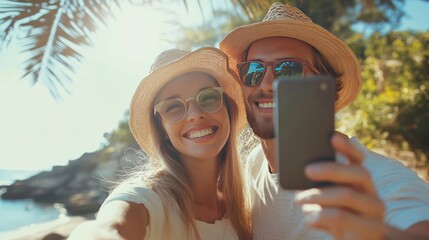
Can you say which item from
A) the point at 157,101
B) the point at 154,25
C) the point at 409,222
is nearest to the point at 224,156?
the point at 157,101

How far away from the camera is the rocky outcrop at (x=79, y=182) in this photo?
9852 millimetres

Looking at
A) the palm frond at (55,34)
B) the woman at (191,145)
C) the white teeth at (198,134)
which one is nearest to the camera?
the woman at (191,145)

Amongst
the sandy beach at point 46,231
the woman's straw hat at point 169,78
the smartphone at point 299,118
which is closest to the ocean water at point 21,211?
the sandy beach at point 46,231

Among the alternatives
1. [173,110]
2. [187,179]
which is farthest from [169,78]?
[187,179]

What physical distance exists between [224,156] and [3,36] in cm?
213

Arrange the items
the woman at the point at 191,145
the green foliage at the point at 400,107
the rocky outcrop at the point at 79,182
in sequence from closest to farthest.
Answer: the woman at the point at 191,145, the green foliage at the point at 400,107, the rocky outcrop at the point at 79,182

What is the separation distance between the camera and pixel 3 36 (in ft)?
11.6

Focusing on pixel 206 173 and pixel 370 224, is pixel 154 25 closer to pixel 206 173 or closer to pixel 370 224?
pixel 206 173

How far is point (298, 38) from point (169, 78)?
0.75 m

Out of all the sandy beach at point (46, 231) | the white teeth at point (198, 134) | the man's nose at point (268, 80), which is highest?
the man's nose at point (268, 80)

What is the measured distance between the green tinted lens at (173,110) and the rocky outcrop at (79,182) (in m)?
7.71

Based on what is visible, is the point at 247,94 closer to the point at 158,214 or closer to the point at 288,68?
the point at 288,68

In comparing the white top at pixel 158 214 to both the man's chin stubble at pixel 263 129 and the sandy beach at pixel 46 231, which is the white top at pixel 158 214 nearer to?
the man's chin stubble at pixel 263 129

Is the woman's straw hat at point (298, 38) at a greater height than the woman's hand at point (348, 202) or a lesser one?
greater
